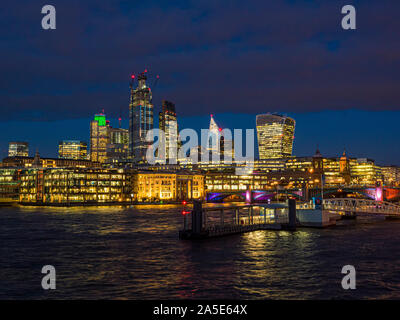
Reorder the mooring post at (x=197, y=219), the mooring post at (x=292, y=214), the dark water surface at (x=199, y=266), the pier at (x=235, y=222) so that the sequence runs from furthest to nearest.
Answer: the mooring post at (x=292, y=214)
the pier at (x=235, y=222)
the mooring post at (x=197, y=219)
the dark water surface at (x=199, y=266)

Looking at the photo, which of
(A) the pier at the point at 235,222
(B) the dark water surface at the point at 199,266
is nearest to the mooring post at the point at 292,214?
(A) the pier at the point at 235,222

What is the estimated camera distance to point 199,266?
3891 centimetres

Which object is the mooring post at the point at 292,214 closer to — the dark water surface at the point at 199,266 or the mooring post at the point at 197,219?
the dark water surface at the point at 199,266

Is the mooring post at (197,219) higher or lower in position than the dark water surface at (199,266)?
higher

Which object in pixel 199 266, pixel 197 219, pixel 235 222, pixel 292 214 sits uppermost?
pixel 197 219

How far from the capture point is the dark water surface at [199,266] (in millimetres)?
29141

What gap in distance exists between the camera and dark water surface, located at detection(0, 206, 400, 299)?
2914 cm

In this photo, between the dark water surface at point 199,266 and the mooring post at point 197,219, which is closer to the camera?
the dark water surface at point 199,266

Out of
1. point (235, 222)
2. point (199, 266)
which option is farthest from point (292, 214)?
point (199, 266)

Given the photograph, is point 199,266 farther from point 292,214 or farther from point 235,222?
point 292,214

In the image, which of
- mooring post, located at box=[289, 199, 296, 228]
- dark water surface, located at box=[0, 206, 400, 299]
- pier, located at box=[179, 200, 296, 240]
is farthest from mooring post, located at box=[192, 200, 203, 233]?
mooring post, located at box=[289, 199, 296, 228]

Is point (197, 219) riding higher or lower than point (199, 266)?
higher
